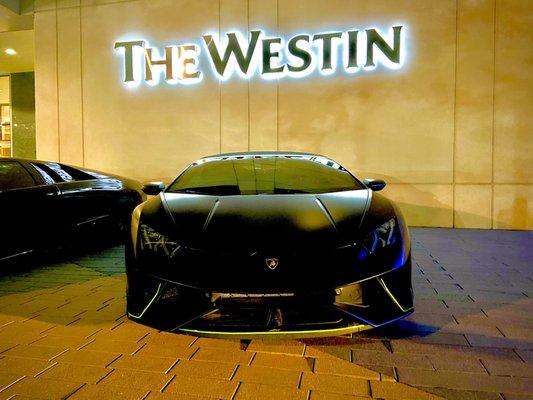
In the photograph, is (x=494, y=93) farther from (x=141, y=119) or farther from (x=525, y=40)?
(x=141, y=119)

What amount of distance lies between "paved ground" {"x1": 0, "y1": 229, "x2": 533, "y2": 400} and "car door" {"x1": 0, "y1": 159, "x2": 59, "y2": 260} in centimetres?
51

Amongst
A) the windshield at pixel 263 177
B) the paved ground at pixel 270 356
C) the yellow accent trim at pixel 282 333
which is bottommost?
the paved ground at pixel 270 356

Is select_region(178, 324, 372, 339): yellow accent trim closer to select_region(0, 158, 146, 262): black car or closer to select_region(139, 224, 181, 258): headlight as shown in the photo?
select_region(139, 224, 181, 258): headlight

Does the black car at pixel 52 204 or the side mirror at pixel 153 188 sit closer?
the side mirror at pixel 153 188

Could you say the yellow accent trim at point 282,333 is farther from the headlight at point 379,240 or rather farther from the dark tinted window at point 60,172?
the dark tinted window at point 60,172

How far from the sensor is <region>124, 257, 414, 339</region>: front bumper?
2.07 meters

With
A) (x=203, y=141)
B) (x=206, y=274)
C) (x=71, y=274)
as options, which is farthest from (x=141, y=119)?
(x=206, y=274)

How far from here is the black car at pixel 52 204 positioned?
155 inches

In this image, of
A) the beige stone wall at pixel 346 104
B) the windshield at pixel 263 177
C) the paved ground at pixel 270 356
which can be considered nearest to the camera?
the paved ground at pixel 270 356

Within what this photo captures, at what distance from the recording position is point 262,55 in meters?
7.49

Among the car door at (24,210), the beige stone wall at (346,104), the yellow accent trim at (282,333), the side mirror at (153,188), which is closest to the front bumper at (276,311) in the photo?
the yellow accent trim at (282,333)

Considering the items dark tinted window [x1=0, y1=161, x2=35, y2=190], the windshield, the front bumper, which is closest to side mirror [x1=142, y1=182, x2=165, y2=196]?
the windshield

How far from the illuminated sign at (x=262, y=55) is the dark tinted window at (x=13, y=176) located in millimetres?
4115

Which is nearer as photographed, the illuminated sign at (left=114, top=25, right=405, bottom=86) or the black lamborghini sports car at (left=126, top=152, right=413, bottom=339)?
the black lamborghini sports car at (left=126, top=152, right=413, bottom=339)
